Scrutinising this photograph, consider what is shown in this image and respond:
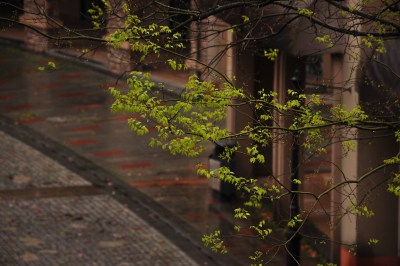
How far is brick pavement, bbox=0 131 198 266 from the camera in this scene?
19203 millimetres

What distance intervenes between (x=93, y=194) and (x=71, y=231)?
97.7 inches

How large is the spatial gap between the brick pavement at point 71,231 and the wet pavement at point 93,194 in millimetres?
17

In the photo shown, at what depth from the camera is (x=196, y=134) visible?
11469 millimetres

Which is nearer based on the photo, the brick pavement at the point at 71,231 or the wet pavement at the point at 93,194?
the brick pavement at the point at 71,231

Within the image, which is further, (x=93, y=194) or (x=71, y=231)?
(x=93, y=194)

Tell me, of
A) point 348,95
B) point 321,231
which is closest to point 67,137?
point 321,231

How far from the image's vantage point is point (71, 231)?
67.6 feet

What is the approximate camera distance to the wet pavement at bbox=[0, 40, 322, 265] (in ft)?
64.3

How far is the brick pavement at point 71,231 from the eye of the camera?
19.2 metres

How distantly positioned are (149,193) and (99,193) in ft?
3.17

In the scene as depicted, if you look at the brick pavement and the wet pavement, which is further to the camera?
the wet pavement

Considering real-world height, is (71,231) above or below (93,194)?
below

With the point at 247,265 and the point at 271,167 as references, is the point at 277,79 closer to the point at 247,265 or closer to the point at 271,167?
the point at 271,167

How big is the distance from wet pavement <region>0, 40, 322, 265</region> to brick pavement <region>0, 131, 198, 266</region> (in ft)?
0.05
